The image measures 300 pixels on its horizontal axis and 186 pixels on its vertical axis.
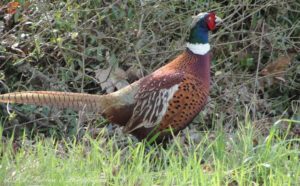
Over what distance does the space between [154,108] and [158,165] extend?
0.91 meters

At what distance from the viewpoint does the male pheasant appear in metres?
5.60

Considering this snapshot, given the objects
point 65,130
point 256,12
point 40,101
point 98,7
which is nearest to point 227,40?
point 256,12

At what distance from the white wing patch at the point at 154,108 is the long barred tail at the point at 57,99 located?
0.27 meters

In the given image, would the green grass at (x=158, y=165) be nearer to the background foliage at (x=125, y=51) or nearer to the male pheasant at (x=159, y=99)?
the male pheasant at (x=159, y=99)

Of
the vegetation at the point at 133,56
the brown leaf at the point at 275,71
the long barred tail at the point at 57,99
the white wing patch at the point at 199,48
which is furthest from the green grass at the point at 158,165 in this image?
the brown leaf at the point at 275,71

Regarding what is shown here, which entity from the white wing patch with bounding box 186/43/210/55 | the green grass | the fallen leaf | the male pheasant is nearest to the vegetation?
the fallen leaf

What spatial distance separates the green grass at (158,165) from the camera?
4307 mm

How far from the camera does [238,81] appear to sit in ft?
22.6

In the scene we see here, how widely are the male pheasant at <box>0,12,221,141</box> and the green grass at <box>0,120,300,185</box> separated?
526 mm

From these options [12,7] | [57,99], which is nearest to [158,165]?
[57,99]

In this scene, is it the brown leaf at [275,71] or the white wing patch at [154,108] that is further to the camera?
the brown leaf at [275,71]

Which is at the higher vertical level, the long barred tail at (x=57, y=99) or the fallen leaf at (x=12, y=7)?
the fallen leaf at (x=12, y=7)

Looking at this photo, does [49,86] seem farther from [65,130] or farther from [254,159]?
[254,159]

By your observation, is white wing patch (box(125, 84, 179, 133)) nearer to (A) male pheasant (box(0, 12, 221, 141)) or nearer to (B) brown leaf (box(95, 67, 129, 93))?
(A) male pheasant (box(0, 12, 221, 141))
